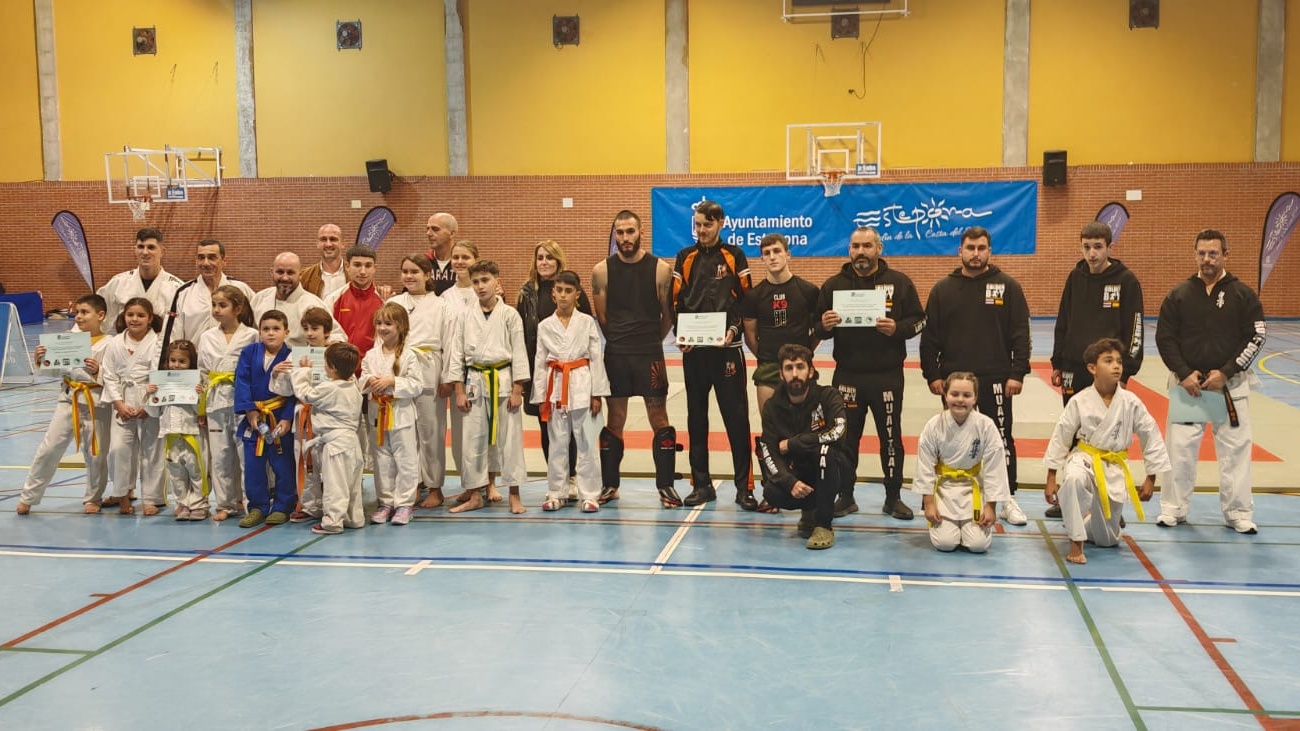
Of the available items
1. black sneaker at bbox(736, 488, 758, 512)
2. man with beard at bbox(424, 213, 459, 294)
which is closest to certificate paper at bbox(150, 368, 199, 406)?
man with beard at bbox(424, 213, 459, 294)

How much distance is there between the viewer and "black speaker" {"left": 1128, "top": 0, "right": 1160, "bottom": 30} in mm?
19734

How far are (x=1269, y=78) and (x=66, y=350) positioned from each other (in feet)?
69.4

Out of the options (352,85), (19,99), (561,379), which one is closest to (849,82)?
(352,85)

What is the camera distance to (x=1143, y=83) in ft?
65.5

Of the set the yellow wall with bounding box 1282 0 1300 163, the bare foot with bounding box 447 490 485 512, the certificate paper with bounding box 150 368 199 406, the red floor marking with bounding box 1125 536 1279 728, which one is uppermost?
the yellow wall with bounding box 1282 0 1300 163

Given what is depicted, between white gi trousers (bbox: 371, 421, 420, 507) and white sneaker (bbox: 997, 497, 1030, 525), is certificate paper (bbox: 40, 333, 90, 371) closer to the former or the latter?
white gi trousers (bbox: 371, 421, 420, 507)

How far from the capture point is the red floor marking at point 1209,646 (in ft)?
12.3

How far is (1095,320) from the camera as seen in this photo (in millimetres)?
6496

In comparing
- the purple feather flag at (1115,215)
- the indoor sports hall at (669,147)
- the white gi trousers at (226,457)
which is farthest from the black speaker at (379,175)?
the white gi trousers at (226,457)

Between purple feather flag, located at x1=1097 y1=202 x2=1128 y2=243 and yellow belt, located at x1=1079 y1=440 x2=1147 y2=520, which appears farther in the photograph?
purple feather flag, located at x1=1097 y1=202 x2=1128 y2=243

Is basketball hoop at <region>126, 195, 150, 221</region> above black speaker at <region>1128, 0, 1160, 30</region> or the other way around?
the other way around

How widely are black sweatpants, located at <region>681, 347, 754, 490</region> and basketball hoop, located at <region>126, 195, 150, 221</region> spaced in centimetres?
1950

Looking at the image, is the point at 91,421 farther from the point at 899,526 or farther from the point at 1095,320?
the point at 1095,320

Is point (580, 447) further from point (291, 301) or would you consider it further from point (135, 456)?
point (135, 456)
